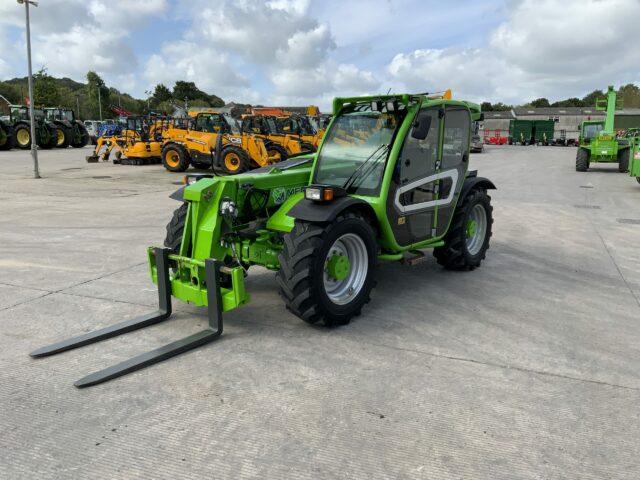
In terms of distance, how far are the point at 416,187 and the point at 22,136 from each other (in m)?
31.2

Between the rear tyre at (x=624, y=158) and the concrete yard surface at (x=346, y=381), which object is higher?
the rear tyre at (x=624, y=158)

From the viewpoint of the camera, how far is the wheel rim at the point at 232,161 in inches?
676

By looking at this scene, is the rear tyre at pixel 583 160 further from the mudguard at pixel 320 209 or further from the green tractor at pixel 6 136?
the green tractor at pixel 6 136

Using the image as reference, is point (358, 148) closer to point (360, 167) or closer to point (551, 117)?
point (360, 167)

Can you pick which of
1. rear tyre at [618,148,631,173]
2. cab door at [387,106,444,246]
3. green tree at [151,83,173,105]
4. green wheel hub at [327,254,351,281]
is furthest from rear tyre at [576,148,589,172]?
green tree at [151,83,173,105]

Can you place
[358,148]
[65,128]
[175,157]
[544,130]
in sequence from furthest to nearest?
[544,130]
[65,128]
[175,157]
[358,148]

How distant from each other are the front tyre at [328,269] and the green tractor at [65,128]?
31518 mm

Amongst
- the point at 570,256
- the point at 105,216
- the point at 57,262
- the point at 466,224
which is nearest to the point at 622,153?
the point at 570,256

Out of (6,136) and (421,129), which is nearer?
(421,129)

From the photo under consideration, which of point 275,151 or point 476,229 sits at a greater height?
point 275,151

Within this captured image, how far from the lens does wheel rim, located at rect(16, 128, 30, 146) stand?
2992 centimetres

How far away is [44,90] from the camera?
56.1 meters

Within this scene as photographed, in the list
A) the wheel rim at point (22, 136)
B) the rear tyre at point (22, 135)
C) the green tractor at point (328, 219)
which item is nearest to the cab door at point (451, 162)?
the green tractor at point (328, 219)

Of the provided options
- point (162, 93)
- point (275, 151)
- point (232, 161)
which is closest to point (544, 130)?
point (275, 151)
